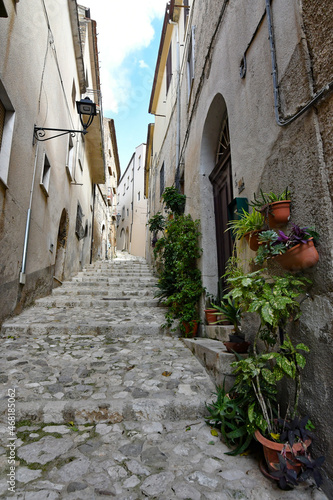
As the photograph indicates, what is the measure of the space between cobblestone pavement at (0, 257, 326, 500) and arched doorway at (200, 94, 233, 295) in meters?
1.35

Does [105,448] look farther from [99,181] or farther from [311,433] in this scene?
[99,181]

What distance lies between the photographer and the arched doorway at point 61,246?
7.42 m

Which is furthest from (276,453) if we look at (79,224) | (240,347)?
(79,224)

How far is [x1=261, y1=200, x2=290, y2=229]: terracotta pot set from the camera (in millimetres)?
1854

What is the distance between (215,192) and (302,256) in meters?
3.02

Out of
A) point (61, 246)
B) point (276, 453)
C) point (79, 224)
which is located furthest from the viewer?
point (79, 224)

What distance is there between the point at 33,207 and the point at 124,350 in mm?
3118

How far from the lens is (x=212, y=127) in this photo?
4.49m

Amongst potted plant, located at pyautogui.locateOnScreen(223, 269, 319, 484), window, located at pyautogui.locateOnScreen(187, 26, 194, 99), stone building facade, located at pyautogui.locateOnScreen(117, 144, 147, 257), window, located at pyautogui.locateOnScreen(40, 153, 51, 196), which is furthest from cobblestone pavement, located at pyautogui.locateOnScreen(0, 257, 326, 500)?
stone building facade, located at pyautogui.locateOnScreen(117, 144, 147, 257)

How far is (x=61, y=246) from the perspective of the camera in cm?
777

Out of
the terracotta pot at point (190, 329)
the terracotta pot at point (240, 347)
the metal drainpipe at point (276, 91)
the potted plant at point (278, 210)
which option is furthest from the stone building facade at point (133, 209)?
the potted plant at point (278, 210)

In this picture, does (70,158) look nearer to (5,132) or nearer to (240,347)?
(5,132)

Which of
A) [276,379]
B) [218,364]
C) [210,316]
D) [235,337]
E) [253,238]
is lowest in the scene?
[218,364]

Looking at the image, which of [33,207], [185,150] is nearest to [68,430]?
[33,207]
